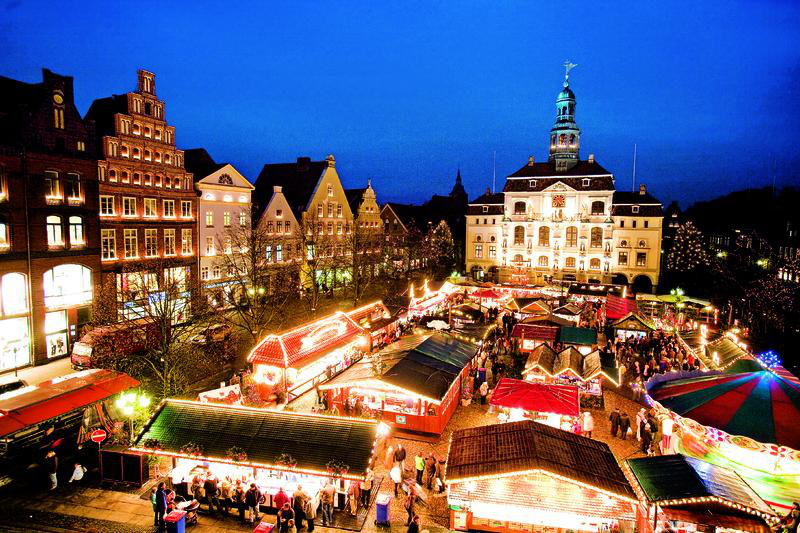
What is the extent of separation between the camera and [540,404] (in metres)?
17.6

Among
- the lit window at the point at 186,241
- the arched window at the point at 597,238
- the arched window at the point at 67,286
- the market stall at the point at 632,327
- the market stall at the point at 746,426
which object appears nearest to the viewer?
the market stall at the point at 746,426

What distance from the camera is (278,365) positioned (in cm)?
2097

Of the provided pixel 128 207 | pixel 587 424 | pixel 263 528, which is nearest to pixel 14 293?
pixel 128 207

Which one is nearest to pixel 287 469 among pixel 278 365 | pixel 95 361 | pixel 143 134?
pixel 278 365

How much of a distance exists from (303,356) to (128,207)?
19.0 metres

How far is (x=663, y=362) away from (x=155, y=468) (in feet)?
80.4

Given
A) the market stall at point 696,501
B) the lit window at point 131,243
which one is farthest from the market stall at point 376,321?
the market stall at point 696,501

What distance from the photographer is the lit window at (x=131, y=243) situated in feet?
104

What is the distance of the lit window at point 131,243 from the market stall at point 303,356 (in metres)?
15.4

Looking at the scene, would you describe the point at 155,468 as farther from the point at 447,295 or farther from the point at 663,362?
the point at 447,295

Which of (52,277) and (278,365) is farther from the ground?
(52,277)

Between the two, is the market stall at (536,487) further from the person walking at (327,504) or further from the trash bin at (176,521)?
the trash bin at (176,521)

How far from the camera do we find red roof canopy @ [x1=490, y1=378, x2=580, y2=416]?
57.3ft

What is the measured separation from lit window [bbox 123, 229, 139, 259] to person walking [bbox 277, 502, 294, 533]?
1012 inches
